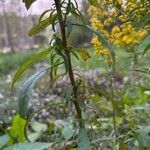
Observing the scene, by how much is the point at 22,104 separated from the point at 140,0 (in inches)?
20.8

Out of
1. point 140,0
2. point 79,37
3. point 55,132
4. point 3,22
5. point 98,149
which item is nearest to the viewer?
point 140,0

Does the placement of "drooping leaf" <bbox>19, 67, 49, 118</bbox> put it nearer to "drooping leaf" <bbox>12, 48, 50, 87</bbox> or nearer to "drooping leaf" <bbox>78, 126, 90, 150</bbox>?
"drooping leaf" <bbox>12, 48, 50, 87</bbox>

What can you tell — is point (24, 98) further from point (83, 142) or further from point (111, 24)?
point (111, 24)

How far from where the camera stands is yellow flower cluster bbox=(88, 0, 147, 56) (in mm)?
1525

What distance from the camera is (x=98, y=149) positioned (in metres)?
1.87

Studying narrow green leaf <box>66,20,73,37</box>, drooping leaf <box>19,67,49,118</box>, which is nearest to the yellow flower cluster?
narrow green leaf <box>66,20,73,37</box>

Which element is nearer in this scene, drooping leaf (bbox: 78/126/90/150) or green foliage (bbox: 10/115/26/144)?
drooping leaf (bbox: 78/126/90/150)

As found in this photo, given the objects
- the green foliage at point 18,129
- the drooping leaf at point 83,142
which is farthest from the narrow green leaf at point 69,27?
the green foliage at point 18,129

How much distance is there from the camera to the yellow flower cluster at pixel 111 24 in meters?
1.53

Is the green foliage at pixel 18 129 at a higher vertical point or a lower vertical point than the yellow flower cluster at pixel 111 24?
lower

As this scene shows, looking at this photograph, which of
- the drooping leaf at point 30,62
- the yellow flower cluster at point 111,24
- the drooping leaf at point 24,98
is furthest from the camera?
the yellow flower cluster at point 111,24

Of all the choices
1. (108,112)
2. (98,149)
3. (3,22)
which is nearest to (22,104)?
(98,149)

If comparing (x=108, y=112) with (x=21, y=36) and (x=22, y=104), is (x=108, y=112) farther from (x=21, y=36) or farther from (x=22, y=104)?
(x=21, y=36)

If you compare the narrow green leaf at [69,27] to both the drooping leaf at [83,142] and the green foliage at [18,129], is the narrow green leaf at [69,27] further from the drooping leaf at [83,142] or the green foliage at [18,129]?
the green foliage at [18,129]
